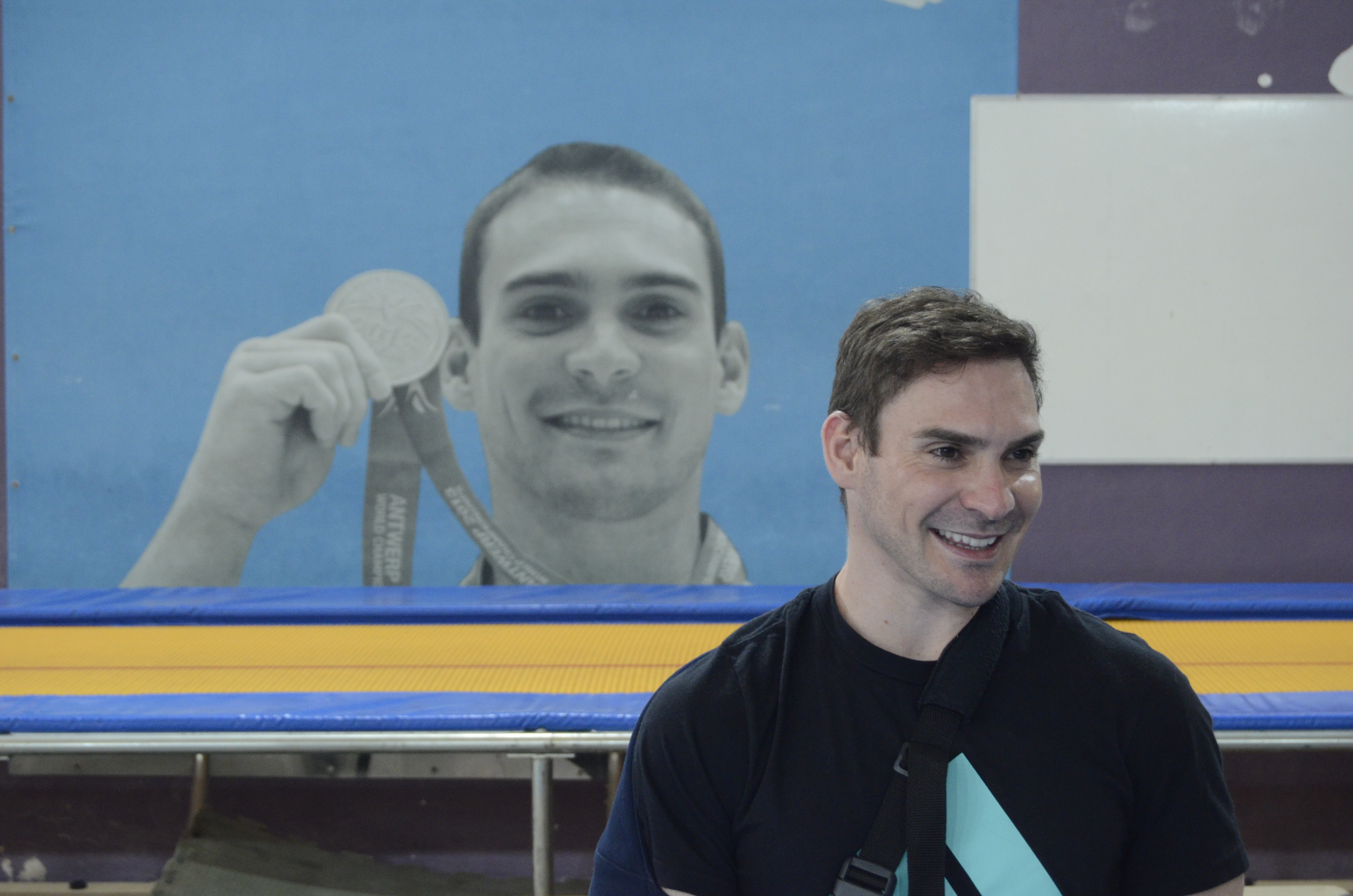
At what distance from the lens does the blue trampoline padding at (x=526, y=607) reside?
7.03ft

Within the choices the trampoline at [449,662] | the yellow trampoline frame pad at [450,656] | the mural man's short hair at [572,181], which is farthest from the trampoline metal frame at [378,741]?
the mural man's short hair at [572,181]

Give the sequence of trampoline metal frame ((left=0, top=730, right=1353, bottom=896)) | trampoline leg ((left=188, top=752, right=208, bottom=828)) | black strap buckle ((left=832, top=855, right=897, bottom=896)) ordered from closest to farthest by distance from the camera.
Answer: black strap buckle ((left=832, top=855, right=897, bottom=896)) → trampoline metal frame ((left=0, top=730, right=1353, bottom=896)) → trampoline leg ((left=188, top=752, right=208, bottom=828))

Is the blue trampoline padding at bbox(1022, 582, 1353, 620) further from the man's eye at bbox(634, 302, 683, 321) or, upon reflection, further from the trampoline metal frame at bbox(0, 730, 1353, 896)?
the man's eye at bbox(634, 302, 683, 321)

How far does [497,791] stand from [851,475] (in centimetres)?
182

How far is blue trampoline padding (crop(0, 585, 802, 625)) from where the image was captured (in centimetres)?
217

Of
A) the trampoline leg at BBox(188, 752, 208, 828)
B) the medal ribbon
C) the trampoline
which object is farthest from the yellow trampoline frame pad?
the medal ribbon

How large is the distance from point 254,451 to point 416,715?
55.5 inches

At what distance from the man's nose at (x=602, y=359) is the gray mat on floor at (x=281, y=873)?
4.06 ft

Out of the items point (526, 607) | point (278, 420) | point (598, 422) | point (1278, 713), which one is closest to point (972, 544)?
point (1278, 713)

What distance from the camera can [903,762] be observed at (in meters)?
0.78

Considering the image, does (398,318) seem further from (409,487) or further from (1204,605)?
(1204,605)

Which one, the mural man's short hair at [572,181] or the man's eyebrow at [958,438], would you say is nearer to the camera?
the man's eyebrow at [958,438]

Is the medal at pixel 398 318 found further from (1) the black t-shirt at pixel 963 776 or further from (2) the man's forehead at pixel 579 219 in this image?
(1) the black t-shirt at pixel 963 776

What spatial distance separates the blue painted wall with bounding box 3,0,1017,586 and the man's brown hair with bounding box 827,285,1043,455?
5.92ft
